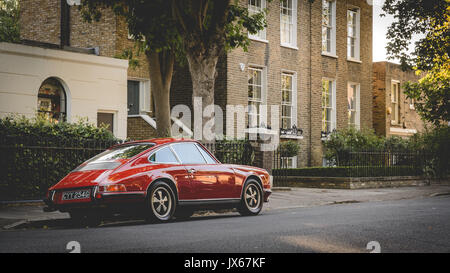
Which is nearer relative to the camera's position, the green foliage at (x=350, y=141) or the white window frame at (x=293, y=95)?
the green foliage at (x=350, y=141)

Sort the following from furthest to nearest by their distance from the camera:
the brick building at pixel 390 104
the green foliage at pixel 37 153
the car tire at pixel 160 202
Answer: the brick building at pixel 390 104
the green foliage at pixel 37 153
the car tire at pixel 160 202

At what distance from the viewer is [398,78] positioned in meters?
34.9

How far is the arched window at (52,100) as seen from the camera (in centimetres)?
2095

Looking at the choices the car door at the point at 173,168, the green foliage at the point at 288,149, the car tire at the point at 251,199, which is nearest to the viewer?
the car door at the point at 173,168

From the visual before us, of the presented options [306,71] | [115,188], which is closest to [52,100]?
[306,71]

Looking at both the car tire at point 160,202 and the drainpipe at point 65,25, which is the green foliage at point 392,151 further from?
the car tire at point 160,202

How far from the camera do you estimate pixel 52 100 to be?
21250 mm

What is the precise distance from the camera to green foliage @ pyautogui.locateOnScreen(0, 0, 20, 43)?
30531 mm

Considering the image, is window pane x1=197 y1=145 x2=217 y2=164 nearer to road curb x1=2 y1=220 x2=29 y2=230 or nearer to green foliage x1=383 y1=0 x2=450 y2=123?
road curb x1=2 y1=220 x2=29 y2=230

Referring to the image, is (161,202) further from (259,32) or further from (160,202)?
(259,32)

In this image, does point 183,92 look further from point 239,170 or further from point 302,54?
point 239,170

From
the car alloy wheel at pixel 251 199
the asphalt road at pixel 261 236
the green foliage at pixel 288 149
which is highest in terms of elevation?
the green foliage at pixel 288 149

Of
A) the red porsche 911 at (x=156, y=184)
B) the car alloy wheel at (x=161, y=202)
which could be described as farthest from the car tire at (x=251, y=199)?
the car alloy wheel at (x=161, y=202)

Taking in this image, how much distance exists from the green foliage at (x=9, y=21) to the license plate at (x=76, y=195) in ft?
64.5
